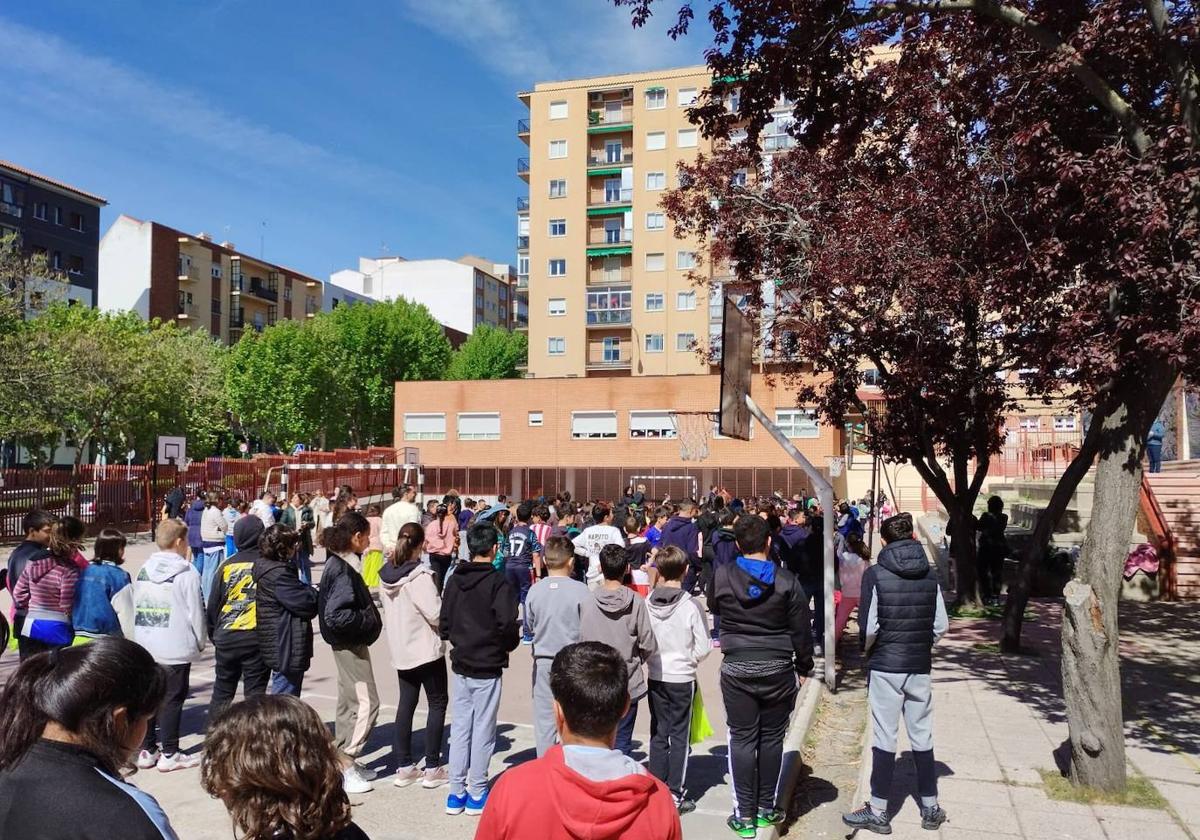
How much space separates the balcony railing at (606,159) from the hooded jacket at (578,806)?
175ft

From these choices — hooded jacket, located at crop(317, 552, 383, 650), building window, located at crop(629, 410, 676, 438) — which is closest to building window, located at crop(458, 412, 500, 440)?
building window, located at crop(629, 410, 676, 438)

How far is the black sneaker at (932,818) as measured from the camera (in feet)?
17.9

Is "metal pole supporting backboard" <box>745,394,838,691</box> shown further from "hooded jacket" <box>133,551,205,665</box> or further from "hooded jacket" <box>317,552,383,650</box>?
"hooded jacket" <box>133,551,205,665</box>

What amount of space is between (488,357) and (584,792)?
6276 cm

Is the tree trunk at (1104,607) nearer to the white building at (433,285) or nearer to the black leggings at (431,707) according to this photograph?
the black leggings at (431,707)

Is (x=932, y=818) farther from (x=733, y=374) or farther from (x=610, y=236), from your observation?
(x=610, y=236)

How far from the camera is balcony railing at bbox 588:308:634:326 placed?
175 feet

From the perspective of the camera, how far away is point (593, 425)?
43625 mm

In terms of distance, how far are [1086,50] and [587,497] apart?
1436 inches

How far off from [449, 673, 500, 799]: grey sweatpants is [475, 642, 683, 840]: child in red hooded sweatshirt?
320cm

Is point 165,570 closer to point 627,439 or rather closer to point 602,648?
point 602,648

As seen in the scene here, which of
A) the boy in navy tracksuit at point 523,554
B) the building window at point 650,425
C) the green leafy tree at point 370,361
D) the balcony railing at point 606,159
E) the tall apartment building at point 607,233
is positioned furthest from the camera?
the balcony railing at point 606,159

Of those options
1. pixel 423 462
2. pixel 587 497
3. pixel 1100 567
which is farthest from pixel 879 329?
pixel 423 462

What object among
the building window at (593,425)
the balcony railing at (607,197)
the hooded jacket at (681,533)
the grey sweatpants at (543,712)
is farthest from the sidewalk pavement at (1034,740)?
the balcony railing at (607,197)
